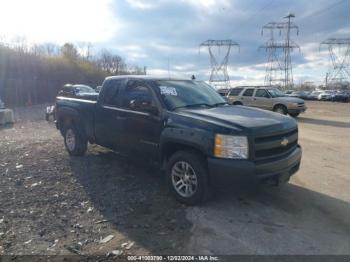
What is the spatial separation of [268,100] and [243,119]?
49.3ft

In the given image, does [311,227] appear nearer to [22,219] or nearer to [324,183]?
[324,183]

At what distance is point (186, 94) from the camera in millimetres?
5781

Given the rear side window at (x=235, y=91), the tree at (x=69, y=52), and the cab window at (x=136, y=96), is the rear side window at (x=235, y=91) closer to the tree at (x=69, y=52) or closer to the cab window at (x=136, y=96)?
the cab window at (x=136, y=96)

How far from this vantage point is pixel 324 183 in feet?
19.9

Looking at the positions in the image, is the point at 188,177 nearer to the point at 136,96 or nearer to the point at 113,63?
the point at 136,96

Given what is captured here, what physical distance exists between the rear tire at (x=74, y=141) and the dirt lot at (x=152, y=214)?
60 cm

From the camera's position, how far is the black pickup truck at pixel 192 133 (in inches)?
175

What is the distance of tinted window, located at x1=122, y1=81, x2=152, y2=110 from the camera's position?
5.62m

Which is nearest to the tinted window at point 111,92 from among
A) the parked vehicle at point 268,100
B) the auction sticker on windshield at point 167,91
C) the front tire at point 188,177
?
the auction sticker on windshield at point 167,91

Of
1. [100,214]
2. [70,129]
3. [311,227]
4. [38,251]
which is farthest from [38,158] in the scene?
→ [311,227]

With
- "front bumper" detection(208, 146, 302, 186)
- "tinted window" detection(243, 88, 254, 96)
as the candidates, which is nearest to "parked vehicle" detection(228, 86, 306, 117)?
"tinted window" detection(243, 88, 254, 96)

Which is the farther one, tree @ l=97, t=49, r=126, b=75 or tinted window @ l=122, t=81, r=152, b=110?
tree @ l=97, t=49, r=126, b=75

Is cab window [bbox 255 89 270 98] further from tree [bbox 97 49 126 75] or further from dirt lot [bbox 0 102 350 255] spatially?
tree [bbox 97 49 126 75]

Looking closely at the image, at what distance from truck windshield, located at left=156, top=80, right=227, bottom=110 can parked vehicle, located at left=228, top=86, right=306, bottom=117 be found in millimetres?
12797
